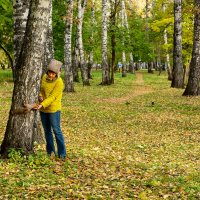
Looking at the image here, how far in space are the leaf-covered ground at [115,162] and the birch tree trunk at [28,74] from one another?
35 centimetres

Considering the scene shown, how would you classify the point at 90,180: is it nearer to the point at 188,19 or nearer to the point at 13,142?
the point at 13,142

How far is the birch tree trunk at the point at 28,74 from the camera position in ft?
25.2

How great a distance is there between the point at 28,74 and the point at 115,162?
2.78 meters

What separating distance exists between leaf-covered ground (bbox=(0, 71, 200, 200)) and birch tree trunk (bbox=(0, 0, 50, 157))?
13.9 inches

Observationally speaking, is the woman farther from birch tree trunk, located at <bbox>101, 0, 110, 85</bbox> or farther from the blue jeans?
birch tree trunk, located at <bbox>101, 0, 110, 85</bbox>

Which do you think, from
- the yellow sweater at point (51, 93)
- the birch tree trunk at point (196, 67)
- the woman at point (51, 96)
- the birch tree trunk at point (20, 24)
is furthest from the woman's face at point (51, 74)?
the birch tree trunk at point (196, 67)

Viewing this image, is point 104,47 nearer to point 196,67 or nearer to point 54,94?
point 196,67

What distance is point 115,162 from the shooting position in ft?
29.2

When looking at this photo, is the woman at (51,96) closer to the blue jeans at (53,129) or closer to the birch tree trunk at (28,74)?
the blue jeans at (53,129)

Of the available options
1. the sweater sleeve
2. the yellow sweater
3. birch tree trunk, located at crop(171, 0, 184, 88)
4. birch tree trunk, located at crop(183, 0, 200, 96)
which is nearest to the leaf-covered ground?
the yellow sweater

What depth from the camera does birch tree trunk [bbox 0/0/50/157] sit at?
7.68 m

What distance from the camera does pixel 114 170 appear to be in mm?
8188

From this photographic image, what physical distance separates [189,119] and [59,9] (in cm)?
2300

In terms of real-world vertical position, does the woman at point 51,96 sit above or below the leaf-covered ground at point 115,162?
above
